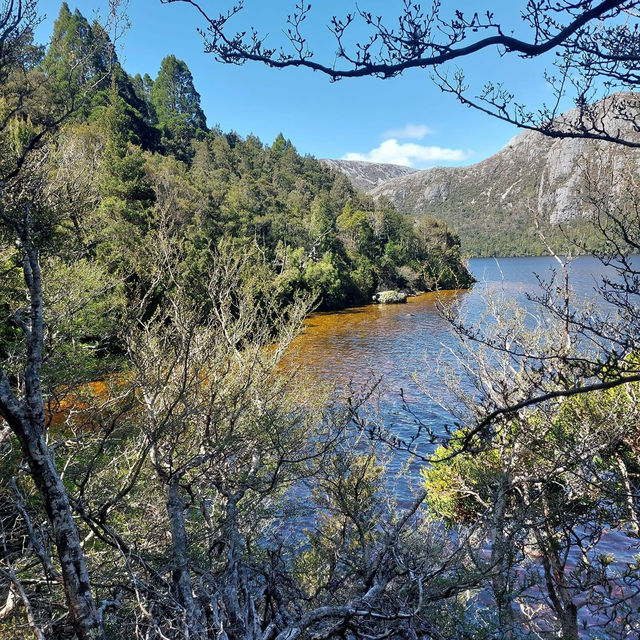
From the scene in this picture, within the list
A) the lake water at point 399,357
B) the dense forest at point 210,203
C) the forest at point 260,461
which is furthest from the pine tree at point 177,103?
the forest at point 260,461

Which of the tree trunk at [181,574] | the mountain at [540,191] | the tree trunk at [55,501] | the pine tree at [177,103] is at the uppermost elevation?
the pine tree at [177,103]

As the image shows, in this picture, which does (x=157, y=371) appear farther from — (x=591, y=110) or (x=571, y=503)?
(x=571, y=503)

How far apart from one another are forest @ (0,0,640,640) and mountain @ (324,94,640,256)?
33 centimetres

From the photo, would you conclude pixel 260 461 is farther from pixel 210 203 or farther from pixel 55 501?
pixel 210 203

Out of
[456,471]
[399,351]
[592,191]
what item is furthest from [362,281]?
[592,191]

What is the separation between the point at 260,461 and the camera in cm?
704

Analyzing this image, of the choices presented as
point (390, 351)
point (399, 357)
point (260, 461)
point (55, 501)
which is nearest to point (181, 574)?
point (55, 501)

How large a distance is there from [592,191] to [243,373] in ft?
21.6

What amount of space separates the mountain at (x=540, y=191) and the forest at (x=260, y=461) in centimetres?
33

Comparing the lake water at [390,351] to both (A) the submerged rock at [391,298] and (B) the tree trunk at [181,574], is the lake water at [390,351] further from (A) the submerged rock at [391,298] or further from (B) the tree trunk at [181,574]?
(B) the tree trunk at [181,574]

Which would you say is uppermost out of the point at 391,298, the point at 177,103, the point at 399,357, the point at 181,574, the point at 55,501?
the point at 177,103

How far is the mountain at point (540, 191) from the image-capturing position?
413 cm

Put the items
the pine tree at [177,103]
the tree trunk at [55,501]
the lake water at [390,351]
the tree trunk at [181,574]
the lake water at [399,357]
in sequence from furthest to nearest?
1. the pine tree at [177,103]
2. the lake water at [390,351]
3. the lake water at [399,357]
4. the tree trunk at [181,574]
5. the tree trunk at [55,501]

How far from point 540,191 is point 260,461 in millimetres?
78282
